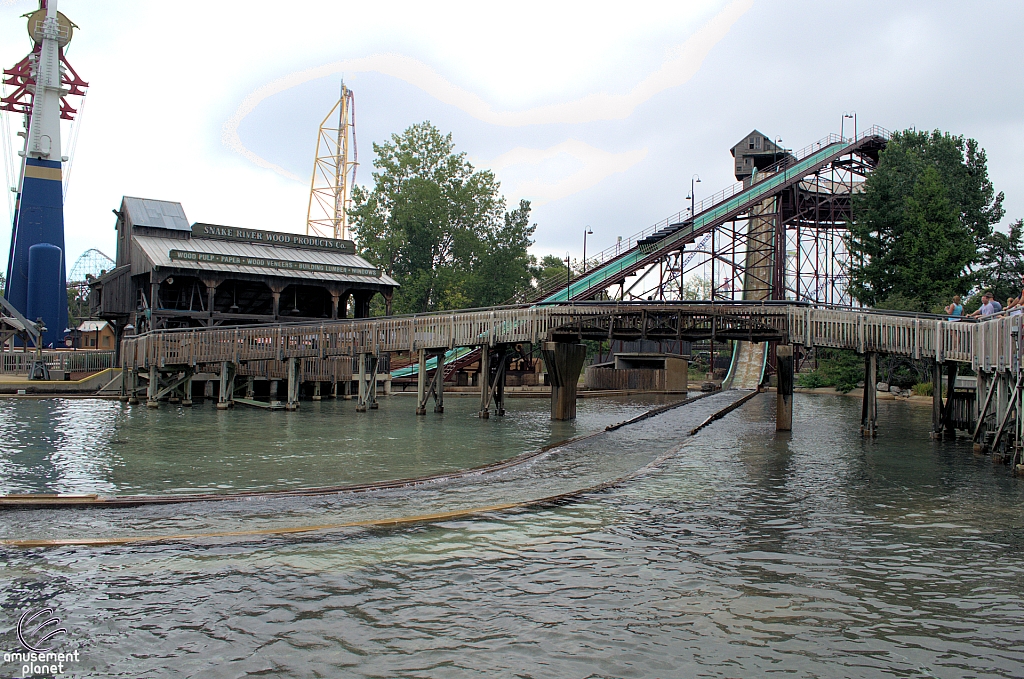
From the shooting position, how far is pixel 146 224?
1741 inches

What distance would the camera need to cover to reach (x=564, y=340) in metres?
29.4

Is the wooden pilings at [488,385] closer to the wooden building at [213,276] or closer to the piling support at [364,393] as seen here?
the piling support at [364,393]

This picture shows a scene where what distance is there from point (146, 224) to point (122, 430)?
2333 centimetres

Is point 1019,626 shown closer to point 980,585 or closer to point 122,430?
point 980,585

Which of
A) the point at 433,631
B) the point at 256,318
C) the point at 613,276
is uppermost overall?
the point at 613,276

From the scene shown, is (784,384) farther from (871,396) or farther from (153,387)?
(153,387)

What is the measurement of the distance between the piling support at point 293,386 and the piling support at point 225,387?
7.93 feet

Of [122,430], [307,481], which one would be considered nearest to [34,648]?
[307,481]

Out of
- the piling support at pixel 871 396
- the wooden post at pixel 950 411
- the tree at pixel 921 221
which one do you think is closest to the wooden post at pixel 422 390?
the piling support at pixel 871 396

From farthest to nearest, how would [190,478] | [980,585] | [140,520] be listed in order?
[190,478]
[140,520]
[980,585]

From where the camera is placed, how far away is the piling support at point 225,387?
112 ft

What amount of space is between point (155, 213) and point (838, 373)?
136ft

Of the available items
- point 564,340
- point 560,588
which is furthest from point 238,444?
point 560,588

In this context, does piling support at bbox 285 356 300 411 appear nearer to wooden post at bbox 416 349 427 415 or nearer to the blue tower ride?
wooden post at bbox 416 349 427 415
